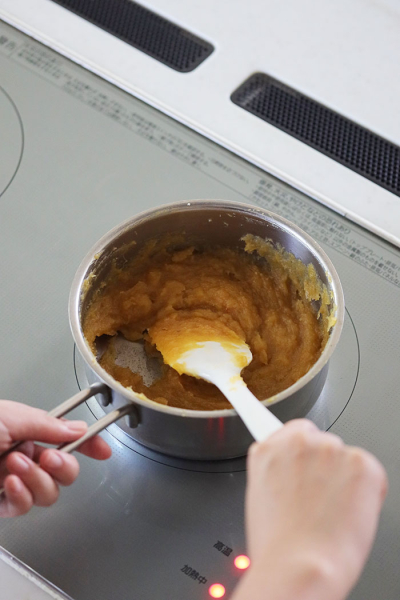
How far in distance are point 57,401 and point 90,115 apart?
1.50ft

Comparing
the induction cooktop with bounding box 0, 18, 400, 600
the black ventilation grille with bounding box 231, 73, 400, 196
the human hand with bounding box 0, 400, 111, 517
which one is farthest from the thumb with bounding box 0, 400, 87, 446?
the black ventilation grille with bounding box 231, 73, 400, 196

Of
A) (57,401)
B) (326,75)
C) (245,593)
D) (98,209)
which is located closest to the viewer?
(245,593)

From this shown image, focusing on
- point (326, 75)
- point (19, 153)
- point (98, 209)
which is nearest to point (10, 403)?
point (98, 209)

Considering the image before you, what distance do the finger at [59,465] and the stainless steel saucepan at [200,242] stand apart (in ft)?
0.14

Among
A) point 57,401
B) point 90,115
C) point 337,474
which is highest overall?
point 337,474

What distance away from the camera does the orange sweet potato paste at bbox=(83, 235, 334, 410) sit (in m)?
0.71

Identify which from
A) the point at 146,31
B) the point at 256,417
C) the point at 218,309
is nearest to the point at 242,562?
the point at 256,417

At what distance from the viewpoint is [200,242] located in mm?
783

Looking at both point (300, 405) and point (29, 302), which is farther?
point (29, 302)

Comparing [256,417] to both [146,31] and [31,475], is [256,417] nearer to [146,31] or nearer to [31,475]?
[31,475]

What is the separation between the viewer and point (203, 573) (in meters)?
0.59

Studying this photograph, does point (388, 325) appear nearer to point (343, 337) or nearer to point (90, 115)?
point (343, 337)

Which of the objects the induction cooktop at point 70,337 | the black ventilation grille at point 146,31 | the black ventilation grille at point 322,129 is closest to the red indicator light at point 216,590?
the induction cooktop at point 70,337

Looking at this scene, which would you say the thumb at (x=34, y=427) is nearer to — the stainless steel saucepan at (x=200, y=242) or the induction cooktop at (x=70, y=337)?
the stainless steel saucepan at (x=200, y=242)
